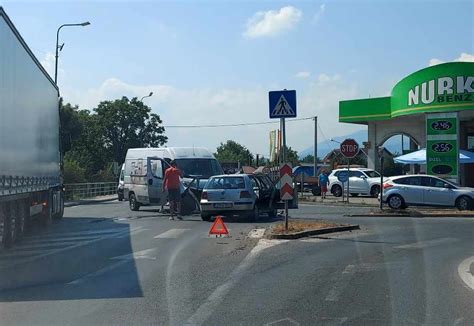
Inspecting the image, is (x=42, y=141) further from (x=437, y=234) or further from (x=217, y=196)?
(x=437, y=234)

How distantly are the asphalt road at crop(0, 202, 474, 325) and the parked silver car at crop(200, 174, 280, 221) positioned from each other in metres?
3.10

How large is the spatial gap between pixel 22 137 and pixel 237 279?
22.0 ft

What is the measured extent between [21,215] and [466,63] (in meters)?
23.1

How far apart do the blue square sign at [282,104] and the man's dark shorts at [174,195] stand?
6.32 m

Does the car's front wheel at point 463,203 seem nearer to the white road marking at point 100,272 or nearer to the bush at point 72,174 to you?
the white road marking at point 100,272

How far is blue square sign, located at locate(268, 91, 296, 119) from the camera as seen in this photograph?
50.4ft

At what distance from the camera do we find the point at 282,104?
50.6 feet

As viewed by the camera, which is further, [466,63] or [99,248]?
[466,63]

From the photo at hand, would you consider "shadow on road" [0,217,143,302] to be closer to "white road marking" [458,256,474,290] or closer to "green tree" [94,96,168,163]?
"white road marking" [458,256,474,290]

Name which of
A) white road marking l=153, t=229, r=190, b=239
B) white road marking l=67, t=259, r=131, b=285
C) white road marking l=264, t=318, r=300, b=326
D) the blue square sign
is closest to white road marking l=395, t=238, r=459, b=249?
the blue square sign

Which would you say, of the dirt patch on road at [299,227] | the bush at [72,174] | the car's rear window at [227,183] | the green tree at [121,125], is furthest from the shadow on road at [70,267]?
the green tree at [121,125]

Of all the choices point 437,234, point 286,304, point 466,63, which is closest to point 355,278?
point 286,304

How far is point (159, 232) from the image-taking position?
16.9 metres

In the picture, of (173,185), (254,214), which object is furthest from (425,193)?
(173,185)
